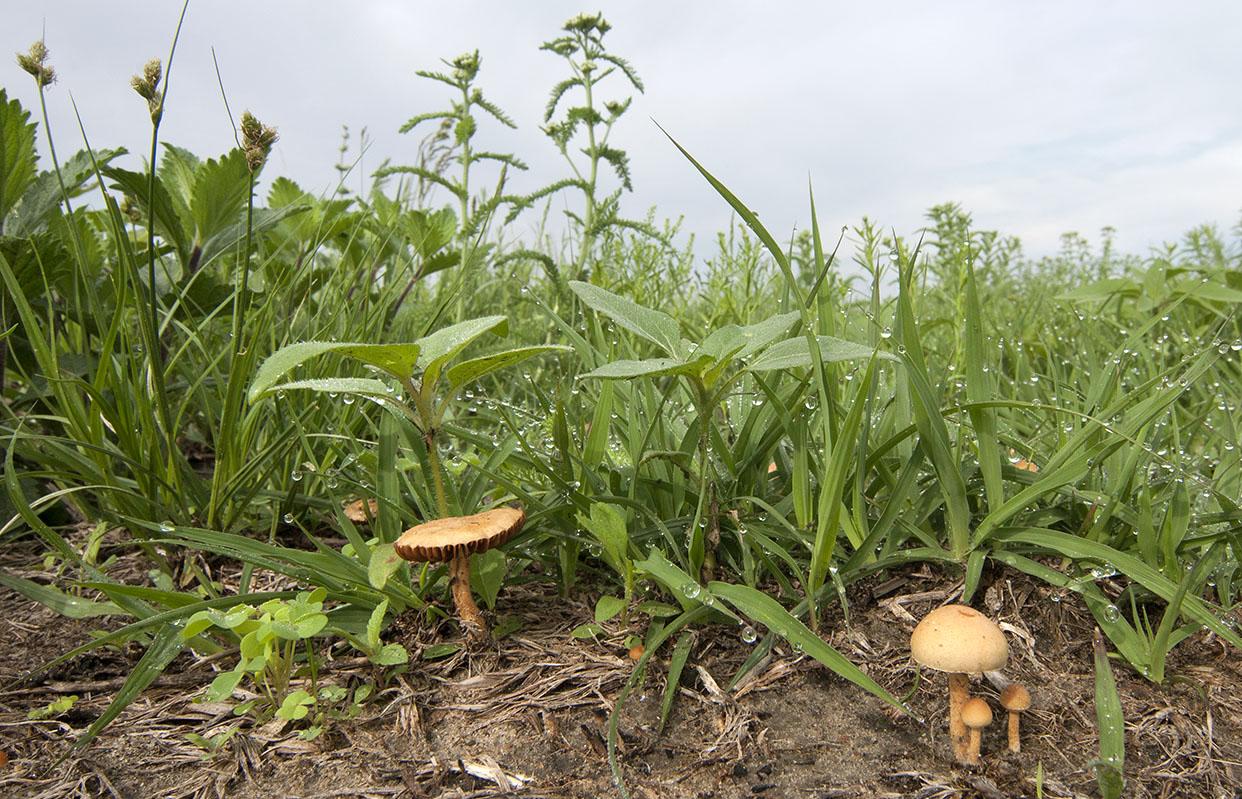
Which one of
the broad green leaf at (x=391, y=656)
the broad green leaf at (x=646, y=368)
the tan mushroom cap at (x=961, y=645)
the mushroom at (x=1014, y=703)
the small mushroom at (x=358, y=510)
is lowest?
the mushroom at (x=1014, y=703)

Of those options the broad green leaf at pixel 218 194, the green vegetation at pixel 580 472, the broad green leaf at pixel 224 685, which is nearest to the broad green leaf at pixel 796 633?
the green vegetation at pixel 580 472

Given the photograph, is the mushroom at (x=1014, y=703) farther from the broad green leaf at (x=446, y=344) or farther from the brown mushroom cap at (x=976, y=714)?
the broad green leaf at (x=446, y=344)

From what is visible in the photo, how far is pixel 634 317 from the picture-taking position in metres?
1.31

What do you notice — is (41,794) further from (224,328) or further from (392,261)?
(392,261)

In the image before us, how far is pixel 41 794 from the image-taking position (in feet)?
4.09

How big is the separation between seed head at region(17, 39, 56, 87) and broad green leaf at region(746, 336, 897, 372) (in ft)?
4.85

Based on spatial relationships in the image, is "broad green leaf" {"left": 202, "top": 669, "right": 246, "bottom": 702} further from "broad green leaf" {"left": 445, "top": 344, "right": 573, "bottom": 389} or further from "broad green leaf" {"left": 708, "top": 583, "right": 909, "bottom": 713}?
"broad green leaf" {"left": 708, "top": 583, "right": 909, "bottom": 713}

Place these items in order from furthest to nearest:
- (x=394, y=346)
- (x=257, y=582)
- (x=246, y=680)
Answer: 1. (x=257, y=582)
2. (x=246, y=680)
3. (x=394, y=346)

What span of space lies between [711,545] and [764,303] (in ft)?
8.23

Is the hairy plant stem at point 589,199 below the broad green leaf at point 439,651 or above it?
above

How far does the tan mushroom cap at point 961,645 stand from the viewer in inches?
42.4

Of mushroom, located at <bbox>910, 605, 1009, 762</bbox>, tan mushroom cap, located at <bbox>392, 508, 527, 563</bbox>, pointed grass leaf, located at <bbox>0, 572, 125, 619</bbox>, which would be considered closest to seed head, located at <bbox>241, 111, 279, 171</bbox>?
tan mushroom cap, located at <bbox>392, 508, 527, 563</bbox>

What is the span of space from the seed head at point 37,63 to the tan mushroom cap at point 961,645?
186 centimetres

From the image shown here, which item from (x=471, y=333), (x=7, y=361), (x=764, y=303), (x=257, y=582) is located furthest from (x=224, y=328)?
(x=764, y=303)
